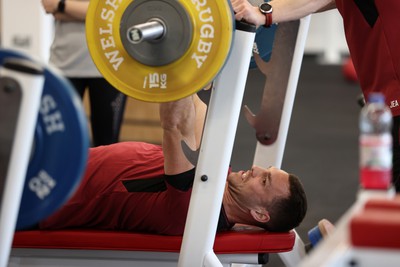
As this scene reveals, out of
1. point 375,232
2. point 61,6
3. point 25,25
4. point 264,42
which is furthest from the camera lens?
point 25,25

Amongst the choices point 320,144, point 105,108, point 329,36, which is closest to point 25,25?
point 320,144

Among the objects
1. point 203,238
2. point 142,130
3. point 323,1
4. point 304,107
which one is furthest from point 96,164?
point 304,107

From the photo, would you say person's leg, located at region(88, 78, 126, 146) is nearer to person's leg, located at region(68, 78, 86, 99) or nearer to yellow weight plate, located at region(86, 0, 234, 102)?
person's leg, located at region(68, 78, 86, 99)

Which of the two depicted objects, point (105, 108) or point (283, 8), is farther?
point (105, 108)

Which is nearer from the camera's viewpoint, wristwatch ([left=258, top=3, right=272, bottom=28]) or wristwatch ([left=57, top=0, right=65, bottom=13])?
wristwatch ([left=258, top=3, right=272, bottom=28])

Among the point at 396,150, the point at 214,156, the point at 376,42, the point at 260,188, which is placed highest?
the point at 376,42

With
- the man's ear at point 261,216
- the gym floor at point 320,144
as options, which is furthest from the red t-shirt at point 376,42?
the gym floor at point 320,144

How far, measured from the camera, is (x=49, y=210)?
1.94 meters

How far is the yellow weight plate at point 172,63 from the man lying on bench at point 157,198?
0.28m

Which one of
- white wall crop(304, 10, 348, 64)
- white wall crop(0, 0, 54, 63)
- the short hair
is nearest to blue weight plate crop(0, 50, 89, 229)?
the short hair

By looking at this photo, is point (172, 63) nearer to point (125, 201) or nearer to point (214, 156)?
point (214, 156)

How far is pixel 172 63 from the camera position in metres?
2.54

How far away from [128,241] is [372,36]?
3.33 ft

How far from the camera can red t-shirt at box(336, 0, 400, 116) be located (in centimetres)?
258
